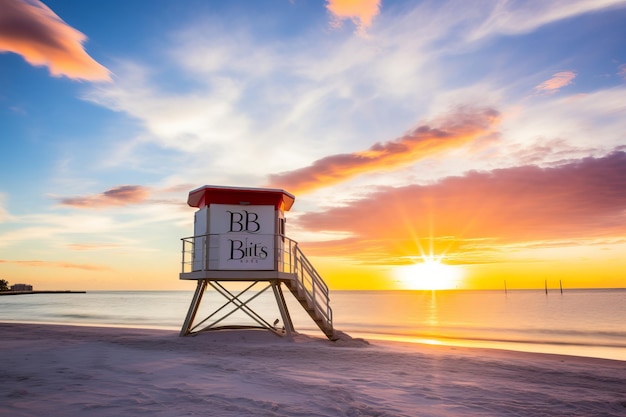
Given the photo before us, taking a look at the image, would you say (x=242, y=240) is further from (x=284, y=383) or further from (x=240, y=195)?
(x=284, y=383)

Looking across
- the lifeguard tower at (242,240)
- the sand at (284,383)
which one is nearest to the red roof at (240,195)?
the lifeguard tower at (242,240)

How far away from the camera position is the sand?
24.1 feet

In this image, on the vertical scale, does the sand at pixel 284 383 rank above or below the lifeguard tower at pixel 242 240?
below

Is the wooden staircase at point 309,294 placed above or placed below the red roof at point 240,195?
below

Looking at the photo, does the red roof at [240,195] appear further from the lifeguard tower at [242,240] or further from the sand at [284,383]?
the sand at [284,383]

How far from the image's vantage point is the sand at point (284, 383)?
7.35 metres

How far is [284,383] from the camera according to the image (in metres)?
9.34

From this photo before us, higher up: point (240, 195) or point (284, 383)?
point (240, 195)

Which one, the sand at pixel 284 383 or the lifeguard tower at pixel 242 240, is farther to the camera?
the lifeguard tower at pixel 242 240

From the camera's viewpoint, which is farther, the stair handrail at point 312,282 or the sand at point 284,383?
the stair handrail at point 312,282

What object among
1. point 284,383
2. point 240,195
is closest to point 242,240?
point 240,195

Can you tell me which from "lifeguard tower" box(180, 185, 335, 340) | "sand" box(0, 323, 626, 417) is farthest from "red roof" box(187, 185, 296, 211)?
"sand" box(0, 323, 626, 417)

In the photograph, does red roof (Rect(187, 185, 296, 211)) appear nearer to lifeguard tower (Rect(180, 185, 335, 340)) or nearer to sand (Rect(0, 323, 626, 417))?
lifeguard tower (Rect(180, 185, 335, 340))

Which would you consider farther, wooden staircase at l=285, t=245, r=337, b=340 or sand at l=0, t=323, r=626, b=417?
wooden staircase at l=285, t=245, r=337, b=340
